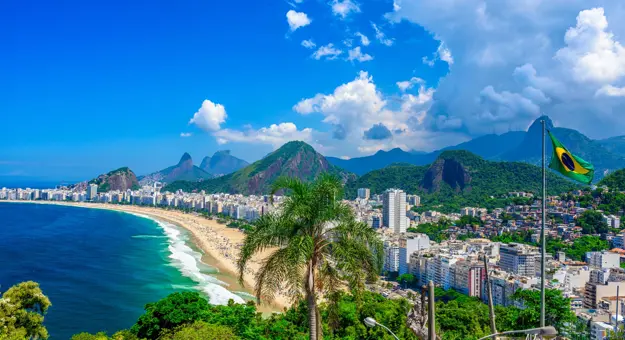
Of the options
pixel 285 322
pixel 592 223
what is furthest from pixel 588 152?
pixel 285 322

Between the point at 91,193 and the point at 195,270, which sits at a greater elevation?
the point at 91,193

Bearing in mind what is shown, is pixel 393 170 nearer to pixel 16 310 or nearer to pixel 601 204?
pixel 601 204

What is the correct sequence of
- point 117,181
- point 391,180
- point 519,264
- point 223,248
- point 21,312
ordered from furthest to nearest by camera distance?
point 117,181
point 391,180
point 223,248
point 519,264
point 21,312

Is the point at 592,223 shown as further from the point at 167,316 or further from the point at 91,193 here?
the point at 91,193

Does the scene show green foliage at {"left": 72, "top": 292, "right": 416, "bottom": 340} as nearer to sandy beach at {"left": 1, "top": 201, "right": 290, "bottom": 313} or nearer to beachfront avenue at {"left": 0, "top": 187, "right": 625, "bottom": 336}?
Answer: sandy beach at {"left": 1, "top": 201, "right": 290, "bottom": 313}

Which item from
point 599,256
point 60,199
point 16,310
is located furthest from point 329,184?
point 60,199

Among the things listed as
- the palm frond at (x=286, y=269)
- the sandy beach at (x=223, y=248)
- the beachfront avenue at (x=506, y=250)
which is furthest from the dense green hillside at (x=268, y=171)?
the palm frond at (x=286, y=269)


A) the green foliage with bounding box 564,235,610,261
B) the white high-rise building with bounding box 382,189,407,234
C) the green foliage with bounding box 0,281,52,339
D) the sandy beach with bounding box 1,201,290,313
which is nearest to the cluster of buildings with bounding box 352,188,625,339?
the green foliage with bounding box 564,235,610,261
